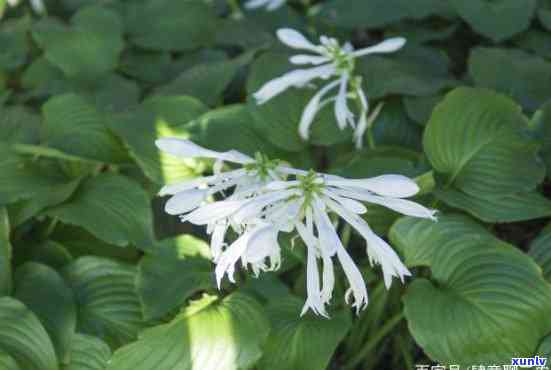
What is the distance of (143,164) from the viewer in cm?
201

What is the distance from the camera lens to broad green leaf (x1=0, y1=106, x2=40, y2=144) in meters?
2.36

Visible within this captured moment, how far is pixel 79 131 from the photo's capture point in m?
2.19

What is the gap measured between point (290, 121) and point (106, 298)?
80 centimetres

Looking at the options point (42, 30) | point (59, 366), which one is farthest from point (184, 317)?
point (42, 30)

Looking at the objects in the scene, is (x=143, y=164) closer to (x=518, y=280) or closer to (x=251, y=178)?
(x=251, y=178)

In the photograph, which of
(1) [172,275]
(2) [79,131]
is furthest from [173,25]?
(1) [172,275]

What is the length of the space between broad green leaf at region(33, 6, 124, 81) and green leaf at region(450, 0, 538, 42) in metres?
1.46

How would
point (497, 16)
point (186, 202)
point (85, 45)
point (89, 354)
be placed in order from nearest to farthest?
1. point (186, 202)
2. point (89, 354)
3. point (497, 16)
4. point (85, 45)

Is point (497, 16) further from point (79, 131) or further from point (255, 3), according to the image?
point (79, 131)

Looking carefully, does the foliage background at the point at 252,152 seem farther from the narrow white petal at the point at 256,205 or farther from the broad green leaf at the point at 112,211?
the narrow white petal at the point at 256,205

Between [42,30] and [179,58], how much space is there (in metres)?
0.60

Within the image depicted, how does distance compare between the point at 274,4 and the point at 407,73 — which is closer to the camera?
the point at 407,73

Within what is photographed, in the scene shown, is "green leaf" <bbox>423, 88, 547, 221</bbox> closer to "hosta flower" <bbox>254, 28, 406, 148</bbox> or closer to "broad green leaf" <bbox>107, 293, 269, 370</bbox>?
"hosta flower" <bbox>254, 28, 406, 148</bbox>

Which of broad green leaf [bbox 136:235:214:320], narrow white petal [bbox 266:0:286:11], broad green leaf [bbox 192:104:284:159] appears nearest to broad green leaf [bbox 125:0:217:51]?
narrow white petal [bbox 266:0:286:11]
